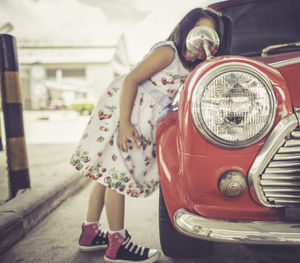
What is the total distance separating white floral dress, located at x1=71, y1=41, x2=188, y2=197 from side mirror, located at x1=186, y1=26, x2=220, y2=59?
0.18 metres

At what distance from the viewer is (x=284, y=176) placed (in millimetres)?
872

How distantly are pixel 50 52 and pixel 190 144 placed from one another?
26.9 meters

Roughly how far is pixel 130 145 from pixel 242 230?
0.66 meters

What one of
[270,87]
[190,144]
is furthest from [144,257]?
[270,87]

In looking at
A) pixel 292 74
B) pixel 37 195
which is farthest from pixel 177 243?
pixel 37 195

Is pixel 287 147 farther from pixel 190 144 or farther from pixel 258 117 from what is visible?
pixel 190 144

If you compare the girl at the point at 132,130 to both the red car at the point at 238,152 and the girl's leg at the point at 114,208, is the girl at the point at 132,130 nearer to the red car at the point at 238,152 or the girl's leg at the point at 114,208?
the girl's leg at the point at 114,208

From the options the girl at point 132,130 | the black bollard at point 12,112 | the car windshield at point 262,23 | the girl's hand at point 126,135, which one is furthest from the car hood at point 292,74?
the black bollard at point 12,112

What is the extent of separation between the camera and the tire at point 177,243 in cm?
127

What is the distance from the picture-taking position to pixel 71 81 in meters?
24.4

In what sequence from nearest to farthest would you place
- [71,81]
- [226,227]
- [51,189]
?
1. [226,227]
2. [51,189]
3. [71,81]

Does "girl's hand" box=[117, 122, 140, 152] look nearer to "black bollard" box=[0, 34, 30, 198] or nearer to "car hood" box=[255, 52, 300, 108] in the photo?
"car hood" box=[255, 52, 300, 108]

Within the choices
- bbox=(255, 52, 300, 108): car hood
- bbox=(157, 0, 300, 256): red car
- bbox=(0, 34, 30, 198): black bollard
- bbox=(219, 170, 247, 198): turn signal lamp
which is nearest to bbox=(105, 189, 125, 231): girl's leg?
bbox=(157, 0, 300, 256): red car

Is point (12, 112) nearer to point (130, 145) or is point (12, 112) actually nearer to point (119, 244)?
point (130, 145)
